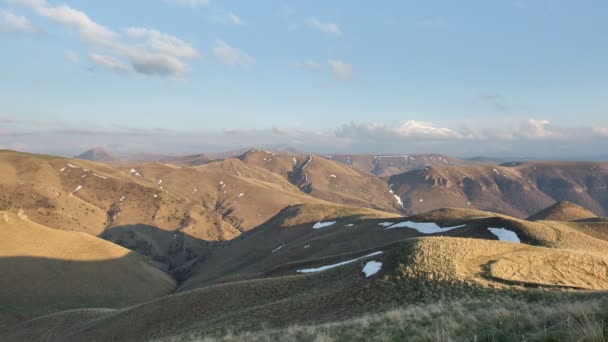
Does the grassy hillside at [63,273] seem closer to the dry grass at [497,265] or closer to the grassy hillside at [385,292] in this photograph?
the grassy hillside at [385,292]

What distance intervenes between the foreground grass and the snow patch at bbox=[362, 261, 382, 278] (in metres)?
11.0

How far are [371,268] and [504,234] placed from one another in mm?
34116

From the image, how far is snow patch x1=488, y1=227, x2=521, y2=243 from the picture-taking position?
53.7 meters

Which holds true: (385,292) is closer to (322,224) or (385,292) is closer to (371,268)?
(371,268)

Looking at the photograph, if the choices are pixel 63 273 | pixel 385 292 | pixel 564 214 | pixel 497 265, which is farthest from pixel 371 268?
pixel 564 214

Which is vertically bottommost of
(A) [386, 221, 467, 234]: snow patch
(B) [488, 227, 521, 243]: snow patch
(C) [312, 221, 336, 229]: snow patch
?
(C) [312, 221, 336, 229]: snow patch

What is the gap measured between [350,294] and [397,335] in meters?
13.7

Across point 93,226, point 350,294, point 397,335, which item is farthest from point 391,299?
point 93,226

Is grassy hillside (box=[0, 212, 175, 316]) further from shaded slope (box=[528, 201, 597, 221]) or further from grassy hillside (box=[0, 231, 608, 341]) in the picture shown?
shaded slope (box=[528, 201, 597, 221])

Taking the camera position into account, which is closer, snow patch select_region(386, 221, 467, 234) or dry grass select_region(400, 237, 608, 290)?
dry grass select_region(400, 237, 608, 290)

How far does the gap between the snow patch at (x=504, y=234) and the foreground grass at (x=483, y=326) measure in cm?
3906

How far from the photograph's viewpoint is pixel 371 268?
3123 cm

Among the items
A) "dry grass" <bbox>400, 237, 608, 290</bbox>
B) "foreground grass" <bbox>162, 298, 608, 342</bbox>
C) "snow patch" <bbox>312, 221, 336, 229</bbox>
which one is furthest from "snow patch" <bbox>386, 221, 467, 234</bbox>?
"foreground grass" <bbox>162, 298, 608, 342</bbox>

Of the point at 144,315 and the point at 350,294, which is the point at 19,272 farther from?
the point at 350,294
